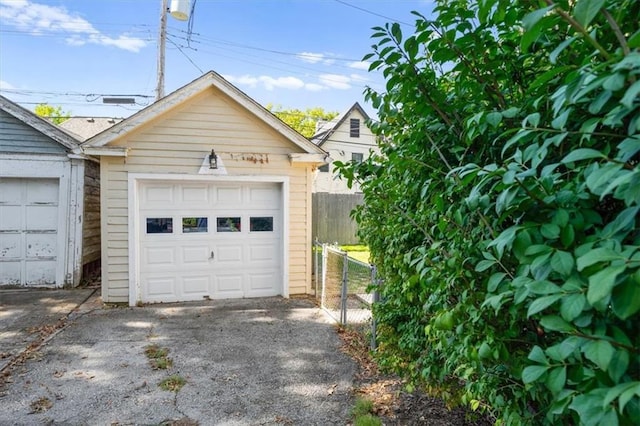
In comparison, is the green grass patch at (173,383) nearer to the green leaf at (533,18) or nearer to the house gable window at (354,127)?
the green leaf at (533,18)

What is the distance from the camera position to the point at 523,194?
1068 mm

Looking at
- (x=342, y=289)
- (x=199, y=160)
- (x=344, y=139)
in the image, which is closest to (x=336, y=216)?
(x=199, y=160)

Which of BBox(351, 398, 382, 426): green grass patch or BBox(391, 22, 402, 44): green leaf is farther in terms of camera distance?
BBox(351, 398, 382, 426): green grass patch

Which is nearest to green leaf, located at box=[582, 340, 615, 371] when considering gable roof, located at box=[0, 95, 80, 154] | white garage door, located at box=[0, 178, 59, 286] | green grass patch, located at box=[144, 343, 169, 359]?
green grass patch, located at box=[144, 343, 169, 359]

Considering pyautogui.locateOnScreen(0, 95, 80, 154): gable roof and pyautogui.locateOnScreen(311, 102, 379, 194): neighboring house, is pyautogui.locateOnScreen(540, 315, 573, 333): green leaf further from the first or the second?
pyautogui.locateOnScreen(311, 102, 379, 194): neighboring house

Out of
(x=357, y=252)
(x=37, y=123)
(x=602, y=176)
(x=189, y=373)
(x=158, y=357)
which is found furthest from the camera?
(x=357, y=252)

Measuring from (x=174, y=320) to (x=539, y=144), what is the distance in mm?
5920

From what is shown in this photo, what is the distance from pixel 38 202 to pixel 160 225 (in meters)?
2.98

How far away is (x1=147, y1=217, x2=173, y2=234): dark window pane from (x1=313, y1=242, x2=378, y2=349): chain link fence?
2.77m

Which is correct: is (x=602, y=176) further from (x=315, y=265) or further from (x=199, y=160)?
(x=315, y=265)

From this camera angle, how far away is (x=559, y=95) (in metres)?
0.96

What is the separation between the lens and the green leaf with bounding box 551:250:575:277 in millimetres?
930

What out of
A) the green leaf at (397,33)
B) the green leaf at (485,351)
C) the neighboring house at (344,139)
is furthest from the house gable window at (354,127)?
the green leaf at (485,351)

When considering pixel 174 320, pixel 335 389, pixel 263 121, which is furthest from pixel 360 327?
pixel 263 121
